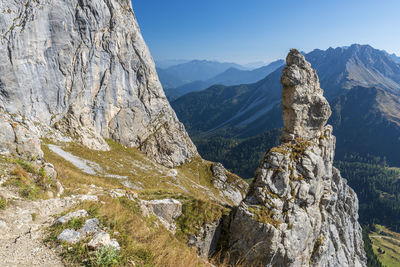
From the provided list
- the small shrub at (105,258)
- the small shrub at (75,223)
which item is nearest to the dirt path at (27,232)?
the small shrub at (75,223)

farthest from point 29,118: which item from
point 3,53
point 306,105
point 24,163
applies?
point 306,105

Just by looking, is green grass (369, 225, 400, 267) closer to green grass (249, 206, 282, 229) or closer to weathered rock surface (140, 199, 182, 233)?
green grass (249, 206, 282, 229)

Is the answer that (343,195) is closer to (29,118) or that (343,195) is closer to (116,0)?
(29,118)

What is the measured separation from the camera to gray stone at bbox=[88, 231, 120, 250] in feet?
23.9

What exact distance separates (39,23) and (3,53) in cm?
904

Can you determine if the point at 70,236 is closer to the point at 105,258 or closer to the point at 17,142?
the point at 105,258

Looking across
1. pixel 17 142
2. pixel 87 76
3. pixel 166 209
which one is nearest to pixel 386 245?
pixel 166 209

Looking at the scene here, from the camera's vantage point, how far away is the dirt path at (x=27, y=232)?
21.8 ft

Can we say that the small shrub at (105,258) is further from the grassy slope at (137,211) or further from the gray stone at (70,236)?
the gray stone at (70,236)

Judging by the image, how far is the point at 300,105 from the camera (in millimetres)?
34781

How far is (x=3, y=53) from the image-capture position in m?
35.1

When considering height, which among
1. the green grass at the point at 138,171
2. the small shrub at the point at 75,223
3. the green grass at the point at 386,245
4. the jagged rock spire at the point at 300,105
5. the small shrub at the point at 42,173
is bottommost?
the green grass at the point at 386,245

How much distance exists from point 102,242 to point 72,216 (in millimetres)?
2590

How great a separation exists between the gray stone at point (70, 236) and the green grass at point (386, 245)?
185 metres
